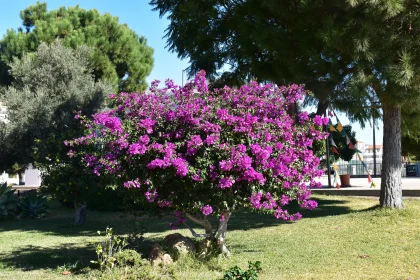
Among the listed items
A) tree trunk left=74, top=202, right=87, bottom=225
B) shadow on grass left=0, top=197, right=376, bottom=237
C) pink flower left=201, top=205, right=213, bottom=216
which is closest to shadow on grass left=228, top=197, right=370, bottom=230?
shadow on grass left=0, top=197, right=376, bottom=237

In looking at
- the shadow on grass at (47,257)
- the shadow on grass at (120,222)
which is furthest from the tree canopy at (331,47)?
the shadow on grass at (47,257)

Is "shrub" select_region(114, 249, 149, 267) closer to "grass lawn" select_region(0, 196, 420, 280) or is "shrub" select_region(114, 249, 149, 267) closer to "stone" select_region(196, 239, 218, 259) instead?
"grass lawn" select_region(0, 196, 420, 280)

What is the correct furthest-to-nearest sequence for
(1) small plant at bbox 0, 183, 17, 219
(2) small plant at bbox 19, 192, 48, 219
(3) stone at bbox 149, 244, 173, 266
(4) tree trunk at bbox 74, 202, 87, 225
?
(2) small plant at bbox 19, 192, 48, 219, (1) small plant at bbox 0, 183, 17, 219, (4) tree trunk at bbox 74, 202, 87, 225, (3) stone at bbox 149, 244, 173, 266

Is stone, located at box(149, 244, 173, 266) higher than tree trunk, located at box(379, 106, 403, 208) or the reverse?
the reverse

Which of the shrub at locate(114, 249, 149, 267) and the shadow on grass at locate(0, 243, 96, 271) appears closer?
the shrub at locate(114, 249, 149, 267)

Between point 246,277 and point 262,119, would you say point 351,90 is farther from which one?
point 246,277

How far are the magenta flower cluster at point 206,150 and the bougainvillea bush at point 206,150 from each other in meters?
0.01

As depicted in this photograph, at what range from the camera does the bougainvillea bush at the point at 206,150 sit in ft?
23.0

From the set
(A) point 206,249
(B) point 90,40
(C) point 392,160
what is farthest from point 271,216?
(B) point 90,40

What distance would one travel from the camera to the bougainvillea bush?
23.0 ft

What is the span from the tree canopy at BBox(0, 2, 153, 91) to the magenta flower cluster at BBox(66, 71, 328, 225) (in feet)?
49.0

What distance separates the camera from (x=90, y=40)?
74.6ft

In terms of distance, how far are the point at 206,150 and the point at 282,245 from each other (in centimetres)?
365

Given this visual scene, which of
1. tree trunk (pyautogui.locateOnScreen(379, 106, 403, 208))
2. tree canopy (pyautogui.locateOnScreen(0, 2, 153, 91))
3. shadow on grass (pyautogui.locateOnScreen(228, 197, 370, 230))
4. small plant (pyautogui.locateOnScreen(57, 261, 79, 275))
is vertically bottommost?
small plant (pyautogui.locateOnScreen(57, 261, 79, 275))
